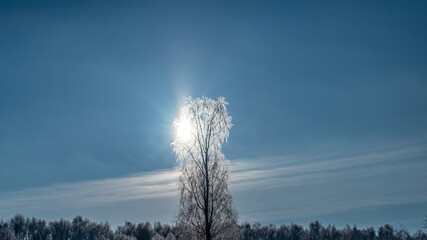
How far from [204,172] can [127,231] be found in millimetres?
92589

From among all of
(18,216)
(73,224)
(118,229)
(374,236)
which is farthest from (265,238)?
(18,216)

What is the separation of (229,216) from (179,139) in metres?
5.18

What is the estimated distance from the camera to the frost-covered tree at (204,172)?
1995cm

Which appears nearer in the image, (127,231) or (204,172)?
(204,172)

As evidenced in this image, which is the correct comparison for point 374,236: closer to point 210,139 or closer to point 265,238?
point 265,238

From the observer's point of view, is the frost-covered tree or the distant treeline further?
the distant treeline

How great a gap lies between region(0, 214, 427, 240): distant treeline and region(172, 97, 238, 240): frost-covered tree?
52.9m

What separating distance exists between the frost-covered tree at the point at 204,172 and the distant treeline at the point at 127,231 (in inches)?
2082

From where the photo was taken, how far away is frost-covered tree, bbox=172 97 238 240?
19953 mm

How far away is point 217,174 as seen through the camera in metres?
20.7

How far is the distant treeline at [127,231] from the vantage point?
8888cm

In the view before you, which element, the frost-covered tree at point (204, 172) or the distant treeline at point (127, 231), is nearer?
the frost-covered tree at point (204, 172)

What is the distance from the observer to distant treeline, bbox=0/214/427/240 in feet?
292

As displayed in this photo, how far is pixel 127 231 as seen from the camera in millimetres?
105750
